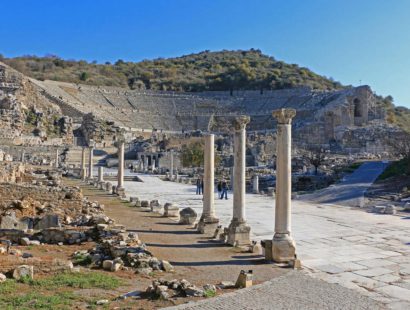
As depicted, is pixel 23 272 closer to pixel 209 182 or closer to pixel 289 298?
pixel 289 298

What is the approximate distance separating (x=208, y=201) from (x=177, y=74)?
124 meters

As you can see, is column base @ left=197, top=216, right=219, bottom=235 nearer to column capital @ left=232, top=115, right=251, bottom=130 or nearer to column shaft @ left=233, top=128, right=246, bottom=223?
column shaft @ left=233, top=128, right=246, bottom=223

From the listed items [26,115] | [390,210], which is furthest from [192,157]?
[390,210]

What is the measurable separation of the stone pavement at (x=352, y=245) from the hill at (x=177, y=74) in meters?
96.2

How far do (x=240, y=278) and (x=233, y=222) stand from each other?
431 centimetres

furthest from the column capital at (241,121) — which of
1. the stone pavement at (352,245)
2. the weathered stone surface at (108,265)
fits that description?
the weathered stone surface at (108,265)

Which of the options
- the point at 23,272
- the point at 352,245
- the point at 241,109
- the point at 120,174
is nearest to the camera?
the point at 23,272

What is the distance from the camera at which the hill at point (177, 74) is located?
118m

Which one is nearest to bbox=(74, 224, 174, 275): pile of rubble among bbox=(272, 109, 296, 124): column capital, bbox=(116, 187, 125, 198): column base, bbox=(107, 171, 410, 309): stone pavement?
bbox=(107, 171, 410, 309): stone pavement

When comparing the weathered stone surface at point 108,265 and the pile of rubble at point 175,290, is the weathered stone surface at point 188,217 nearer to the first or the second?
the weathered stone surface at point 108,265

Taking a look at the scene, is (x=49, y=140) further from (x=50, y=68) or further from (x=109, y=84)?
(x=50, y=68)

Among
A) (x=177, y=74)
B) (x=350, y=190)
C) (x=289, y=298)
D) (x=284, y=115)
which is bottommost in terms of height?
(x=289, y=298)

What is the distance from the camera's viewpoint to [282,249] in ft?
32.2

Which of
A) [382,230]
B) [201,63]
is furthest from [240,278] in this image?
[201,63]
